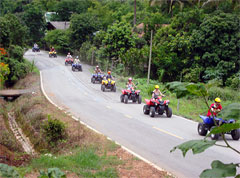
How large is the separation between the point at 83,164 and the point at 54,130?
12.2 feet

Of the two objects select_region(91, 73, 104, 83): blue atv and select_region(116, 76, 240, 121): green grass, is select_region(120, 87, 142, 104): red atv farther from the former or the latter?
select_region(91, 73, 104, 83): blue atv

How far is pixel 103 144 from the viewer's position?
421 inches

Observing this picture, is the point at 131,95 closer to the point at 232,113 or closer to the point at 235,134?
the point at 235,134

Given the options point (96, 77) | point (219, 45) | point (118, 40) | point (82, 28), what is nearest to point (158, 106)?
point (219, 45)

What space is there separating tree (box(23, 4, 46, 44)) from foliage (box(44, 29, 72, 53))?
8.15m

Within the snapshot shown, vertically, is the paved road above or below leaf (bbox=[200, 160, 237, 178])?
below

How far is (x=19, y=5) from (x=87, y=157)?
66346 millimetres

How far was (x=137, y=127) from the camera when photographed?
14172 mm

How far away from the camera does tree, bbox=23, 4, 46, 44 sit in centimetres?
5809

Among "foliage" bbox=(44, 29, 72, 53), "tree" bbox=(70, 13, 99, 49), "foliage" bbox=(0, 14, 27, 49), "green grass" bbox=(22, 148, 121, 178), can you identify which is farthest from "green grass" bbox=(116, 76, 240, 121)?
"foliage" bbox=(44, 29, 72, 53)

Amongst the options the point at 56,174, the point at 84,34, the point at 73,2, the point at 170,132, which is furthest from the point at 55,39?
the point at 56,174

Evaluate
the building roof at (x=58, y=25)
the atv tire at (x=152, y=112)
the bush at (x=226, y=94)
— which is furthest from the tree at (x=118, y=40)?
the building roof at (x=58, y=25)

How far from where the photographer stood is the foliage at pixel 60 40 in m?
50.0

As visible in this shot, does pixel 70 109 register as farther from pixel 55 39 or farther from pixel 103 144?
pixel 55 39
